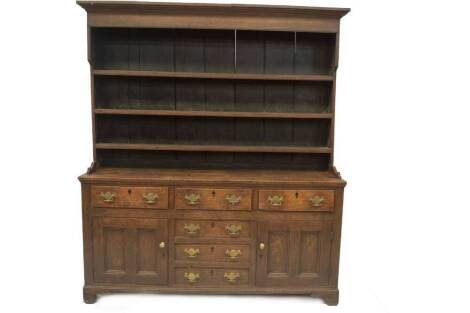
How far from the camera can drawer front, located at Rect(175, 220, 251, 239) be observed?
3152 mm

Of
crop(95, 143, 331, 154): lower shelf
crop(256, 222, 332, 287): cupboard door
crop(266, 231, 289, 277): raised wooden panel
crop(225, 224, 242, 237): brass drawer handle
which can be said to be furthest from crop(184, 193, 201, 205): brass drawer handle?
crop(266, 231, 289, 277): raised wooden panel

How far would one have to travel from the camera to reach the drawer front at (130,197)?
3117mm

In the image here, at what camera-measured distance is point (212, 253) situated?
3.18 meters

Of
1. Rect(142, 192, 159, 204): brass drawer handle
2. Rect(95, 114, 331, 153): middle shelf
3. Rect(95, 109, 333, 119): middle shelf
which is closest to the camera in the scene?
Rect(142, 192, 159, 204): brass drawer handle

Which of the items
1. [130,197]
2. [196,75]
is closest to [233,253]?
[130,197]

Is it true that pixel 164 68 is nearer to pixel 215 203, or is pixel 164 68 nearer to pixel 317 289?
pixel 215 203

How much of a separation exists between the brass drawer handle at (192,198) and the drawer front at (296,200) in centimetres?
50

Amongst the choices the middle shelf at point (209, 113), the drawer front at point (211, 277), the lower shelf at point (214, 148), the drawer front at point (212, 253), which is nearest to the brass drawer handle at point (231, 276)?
the drawer front at point (211, 277)

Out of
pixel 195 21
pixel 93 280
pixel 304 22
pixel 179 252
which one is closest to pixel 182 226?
pixel 179 252

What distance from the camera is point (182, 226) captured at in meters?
3.16

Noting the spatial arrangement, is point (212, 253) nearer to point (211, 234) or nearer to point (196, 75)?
point (211, 234)

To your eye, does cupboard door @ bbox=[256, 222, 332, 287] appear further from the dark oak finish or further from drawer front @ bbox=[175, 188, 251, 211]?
drawer front @ bbox=[175, 188, 251, 211]

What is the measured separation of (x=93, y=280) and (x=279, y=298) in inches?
60.1

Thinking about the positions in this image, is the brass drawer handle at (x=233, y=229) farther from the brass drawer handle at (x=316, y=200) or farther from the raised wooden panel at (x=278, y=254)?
the brass drawer handle at (x=316, y=200)
